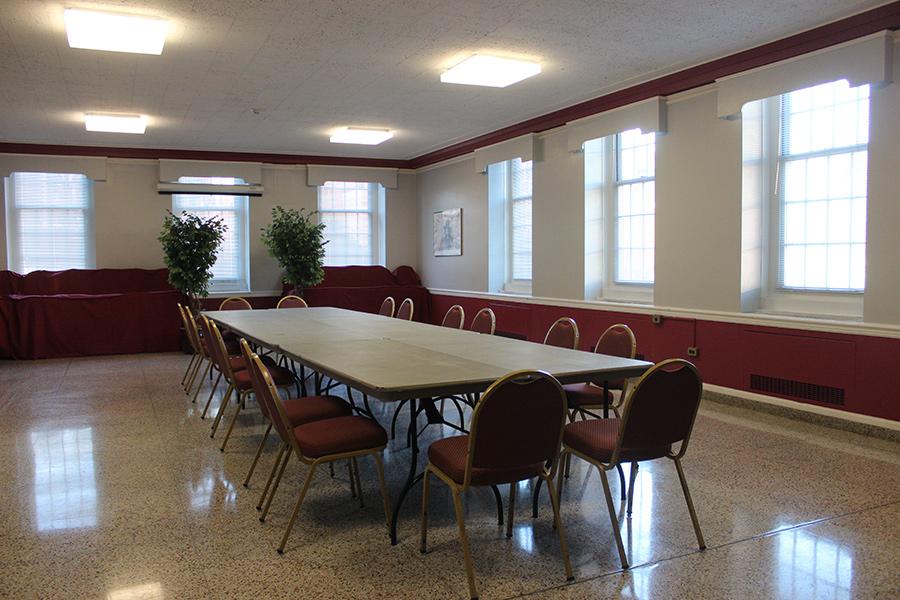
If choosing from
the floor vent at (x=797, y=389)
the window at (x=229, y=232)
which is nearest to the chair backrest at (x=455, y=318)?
the floor vent at (x=797, y=389)

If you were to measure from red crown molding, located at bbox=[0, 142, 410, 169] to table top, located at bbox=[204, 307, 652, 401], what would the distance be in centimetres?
534

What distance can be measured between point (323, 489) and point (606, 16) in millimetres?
3392

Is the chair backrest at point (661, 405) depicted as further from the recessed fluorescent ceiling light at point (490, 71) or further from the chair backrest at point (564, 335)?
the recessed fluorescent ceiling light at point (490, 71)

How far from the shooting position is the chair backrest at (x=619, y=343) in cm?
390

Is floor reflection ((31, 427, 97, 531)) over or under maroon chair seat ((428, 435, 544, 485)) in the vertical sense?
under

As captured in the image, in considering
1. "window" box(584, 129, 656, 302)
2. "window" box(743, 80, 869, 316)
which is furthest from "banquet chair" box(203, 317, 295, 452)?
"window" box(743, 80, 869, 316)

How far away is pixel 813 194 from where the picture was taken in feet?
17.2

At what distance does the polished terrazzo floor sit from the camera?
258cm

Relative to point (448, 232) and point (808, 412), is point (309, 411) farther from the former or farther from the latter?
point (448, 232)

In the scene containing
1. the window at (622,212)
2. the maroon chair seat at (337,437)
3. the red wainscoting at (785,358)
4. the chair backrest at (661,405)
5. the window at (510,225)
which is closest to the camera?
the chair backrest at (661,405)

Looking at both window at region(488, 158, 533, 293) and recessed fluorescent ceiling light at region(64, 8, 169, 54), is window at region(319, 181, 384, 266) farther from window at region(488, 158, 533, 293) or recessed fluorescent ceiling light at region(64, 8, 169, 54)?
recessed fluorescent ceiling light at region(64, 8, 169, 54)

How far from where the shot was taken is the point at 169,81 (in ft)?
20.0

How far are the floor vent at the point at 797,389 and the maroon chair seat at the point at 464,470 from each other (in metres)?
3.21

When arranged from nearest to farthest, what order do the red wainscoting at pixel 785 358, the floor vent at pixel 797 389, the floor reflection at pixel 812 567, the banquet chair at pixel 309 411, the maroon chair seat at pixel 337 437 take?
1. the floor reflection at pixel 812 567
2. the maroon chair seat at pixel 337 437
3. the banquet chair at pixel 309 411
4. the red wainscoting at pixel 785 358
5. the floor vent at pixel 797 389
